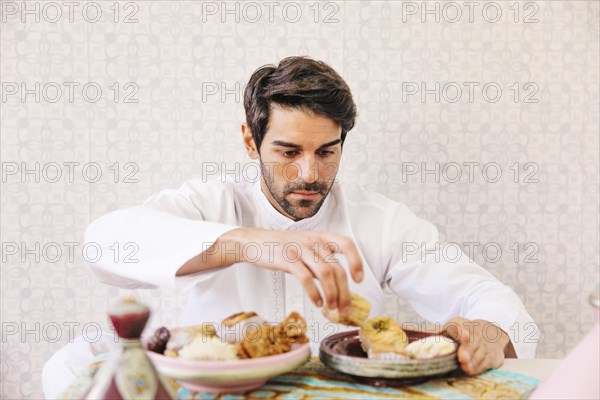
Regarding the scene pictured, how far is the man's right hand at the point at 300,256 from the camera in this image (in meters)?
0.96

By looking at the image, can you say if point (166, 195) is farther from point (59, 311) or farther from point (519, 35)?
point (519, 35)

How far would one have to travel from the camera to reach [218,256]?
1165 millimetres

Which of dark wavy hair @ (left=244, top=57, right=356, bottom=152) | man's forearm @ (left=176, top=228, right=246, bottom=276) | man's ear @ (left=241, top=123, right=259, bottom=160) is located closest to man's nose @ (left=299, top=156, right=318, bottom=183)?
dark wavy hair @ (left=244, top=57, right=356, bottom=152)

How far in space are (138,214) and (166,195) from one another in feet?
1.00

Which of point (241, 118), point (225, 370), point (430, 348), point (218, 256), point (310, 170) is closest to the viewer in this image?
point (225, 370)

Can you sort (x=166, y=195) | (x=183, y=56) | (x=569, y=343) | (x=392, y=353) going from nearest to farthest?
(x=392, y=353)
(x=166, y=195)
(x=183, y=56)
(x=569, y=343)

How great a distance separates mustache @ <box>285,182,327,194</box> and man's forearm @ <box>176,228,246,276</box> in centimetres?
50

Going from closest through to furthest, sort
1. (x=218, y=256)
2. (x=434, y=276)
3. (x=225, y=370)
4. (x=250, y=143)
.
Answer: (x=225, y=370)
(x=218, y=256)
(x=434, y=276)
(x=250, y=143)

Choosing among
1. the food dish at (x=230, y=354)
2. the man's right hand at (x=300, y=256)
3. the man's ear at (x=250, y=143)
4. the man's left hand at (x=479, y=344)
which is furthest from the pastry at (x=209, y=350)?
the man's ear at (x=250, y=143)

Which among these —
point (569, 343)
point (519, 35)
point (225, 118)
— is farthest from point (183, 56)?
point (569, 343)

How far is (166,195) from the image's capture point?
168 cm

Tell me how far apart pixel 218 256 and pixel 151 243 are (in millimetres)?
169

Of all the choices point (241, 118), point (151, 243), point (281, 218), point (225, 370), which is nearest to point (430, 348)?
point (225, 370)

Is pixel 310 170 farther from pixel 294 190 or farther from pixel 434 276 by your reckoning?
pixel 434 276
